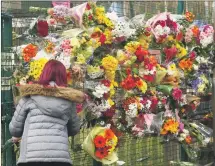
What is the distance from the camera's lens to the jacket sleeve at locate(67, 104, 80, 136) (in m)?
4.43

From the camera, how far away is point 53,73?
4270 mm

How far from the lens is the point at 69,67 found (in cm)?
464

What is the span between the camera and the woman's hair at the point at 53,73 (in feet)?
14.0

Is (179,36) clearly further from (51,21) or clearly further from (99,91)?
(51,21)

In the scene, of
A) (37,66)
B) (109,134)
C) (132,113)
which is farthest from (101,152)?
(37,66)

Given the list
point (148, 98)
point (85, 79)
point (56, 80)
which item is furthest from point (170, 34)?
point (56, 80)

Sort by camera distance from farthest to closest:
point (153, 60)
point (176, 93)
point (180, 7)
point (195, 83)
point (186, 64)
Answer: point (180, 7) → point (195, 83) → point (186, 64) → point (176, 93) → point (153, 60)

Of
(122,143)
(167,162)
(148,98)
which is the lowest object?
(167,162)

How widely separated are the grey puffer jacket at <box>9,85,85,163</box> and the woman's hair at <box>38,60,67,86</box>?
9cm

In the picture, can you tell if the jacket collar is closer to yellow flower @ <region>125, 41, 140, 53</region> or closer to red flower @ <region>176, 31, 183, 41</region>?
yellow flower @ <region>125, 41, 140, 53</region>

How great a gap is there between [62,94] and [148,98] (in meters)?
1.17

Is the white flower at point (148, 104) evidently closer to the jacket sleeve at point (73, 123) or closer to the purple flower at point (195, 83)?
the jacket sleeve at point (73, 123)

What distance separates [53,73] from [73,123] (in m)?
0.51

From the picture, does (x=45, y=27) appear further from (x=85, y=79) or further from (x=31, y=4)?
(x=31, y=4)
